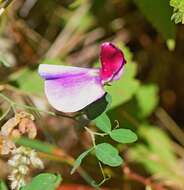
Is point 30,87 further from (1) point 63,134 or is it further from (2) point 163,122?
(2) point 163,122

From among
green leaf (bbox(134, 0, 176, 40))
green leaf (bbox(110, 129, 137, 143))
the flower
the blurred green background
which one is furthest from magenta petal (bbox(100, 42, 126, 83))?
the blurred green background

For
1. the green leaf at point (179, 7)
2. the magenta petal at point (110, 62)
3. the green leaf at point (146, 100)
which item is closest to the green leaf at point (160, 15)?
the green leaf at point (179, 7)

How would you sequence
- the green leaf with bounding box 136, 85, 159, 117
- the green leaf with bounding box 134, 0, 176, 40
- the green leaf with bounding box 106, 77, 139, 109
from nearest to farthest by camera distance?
the green leaf with bounding box 134, 0, 176, 40, the green leaf with bounding box 106, 77, 139, 109, the green leaf with bounding box 136, 85, 159, 117

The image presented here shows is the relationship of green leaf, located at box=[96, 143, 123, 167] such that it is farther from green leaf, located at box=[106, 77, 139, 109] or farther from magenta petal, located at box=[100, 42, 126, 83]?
green leaf, located at box=[106, 77, 139, 109]

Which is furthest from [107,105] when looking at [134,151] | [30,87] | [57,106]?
[134,151]

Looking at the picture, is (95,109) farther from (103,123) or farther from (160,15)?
(160,15)

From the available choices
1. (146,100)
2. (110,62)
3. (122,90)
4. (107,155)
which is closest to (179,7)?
(110,62)
